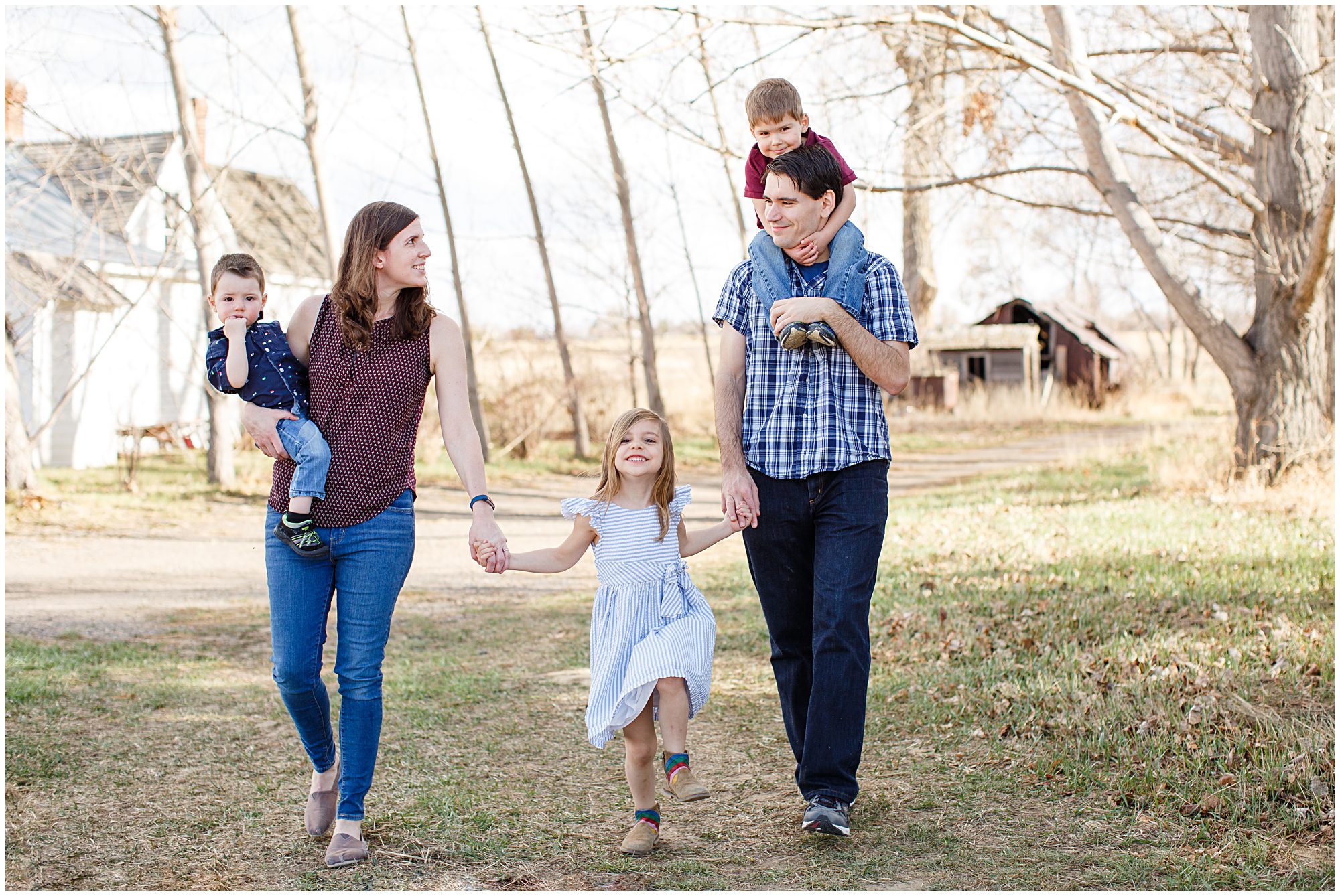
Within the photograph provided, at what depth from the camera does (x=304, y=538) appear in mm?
3570

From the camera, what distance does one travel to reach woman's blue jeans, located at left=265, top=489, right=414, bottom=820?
362 cm

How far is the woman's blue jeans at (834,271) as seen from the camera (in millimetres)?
3729

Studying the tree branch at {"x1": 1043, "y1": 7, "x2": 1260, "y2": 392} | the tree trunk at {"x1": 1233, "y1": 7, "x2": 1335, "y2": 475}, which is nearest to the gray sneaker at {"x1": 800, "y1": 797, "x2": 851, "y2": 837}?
the tree branch at {"x1": 1043, "y1": 7, "x2": 1260, "y2": 392}

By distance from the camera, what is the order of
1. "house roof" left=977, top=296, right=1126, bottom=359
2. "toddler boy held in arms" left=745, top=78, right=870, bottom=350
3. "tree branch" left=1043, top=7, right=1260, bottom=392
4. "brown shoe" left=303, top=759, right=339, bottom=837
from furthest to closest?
"house roof" left=977, top=296, right=1126, bottom=359
"tree branch" left=1043, top=7, right=1260, bottom=392
"brown shoe" left=303, top=759, right=339, bottom=837
"toddler boy held in arms" left=745, top=78, right=870, bottom=350

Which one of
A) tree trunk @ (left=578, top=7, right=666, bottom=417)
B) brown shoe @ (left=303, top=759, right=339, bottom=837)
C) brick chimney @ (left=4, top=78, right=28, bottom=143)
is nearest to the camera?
brown shoe @ (left=303, top=759, right=339, bottom=837)

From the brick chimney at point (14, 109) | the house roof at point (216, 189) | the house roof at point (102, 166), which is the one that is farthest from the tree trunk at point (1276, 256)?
the brick chimney at point (14, 109)

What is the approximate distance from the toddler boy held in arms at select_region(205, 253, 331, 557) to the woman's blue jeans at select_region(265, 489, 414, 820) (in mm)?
73

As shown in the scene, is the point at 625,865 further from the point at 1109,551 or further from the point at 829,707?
the point at 1109,551

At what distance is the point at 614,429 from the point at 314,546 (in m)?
1.02

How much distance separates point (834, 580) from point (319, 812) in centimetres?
193

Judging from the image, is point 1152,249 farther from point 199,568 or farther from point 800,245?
point 199,568

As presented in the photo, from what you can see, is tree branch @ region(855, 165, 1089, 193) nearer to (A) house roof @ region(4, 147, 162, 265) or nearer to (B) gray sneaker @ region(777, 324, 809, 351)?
(B) gray sneaker @ region(777, 324, 809, 351)

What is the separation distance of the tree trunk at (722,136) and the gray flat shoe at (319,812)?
96.0 inches

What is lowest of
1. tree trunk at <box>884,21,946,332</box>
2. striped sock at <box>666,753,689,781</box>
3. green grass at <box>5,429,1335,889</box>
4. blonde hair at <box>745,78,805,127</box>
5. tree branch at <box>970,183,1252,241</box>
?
green grass at <box>5,429,1335,889</box>
